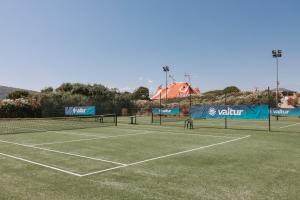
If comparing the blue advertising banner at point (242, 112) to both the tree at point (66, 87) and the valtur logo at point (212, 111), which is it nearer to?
the valtur logo at point (212, 111)

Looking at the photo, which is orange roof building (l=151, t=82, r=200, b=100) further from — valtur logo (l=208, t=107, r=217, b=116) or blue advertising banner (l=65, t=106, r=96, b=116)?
valtur logo (l=208, t=107, r=217, b=116)

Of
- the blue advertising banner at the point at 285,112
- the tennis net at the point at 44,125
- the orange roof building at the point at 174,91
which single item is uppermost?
the orange roof building at the point at 174,91

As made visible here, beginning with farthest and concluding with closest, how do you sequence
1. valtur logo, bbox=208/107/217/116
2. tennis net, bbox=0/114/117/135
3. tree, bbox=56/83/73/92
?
tree, bbox=56/83/73/92, valtur logo, bbox=208/107/217/116, tennis net, bbox=0/114/117/135

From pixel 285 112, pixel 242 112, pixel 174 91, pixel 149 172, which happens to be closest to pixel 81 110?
pixel 242 112

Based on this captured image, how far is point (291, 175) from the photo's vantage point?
807 cm

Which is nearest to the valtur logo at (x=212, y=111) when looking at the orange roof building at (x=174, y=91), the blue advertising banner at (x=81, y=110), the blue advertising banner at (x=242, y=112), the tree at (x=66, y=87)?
the blue advertising banner at (x=242, y=112)

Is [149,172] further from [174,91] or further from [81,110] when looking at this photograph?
[174,91]

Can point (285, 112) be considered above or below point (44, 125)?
above

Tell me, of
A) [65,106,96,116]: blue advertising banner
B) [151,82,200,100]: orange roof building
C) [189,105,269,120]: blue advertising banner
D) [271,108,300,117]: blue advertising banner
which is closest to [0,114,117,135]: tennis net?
[65,106,96,116]: blue advertising banner

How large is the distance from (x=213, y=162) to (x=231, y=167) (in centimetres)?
85

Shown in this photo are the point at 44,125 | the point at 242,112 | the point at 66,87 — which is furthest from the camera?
the point at 66,87

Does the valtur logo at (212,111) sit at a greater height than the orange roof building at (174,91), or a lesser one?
lesser

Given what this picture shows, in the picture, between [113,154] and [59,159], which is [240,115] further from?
[59,159]

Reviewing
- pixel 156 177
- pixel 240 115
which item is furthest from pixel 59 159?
pixel 240 115
